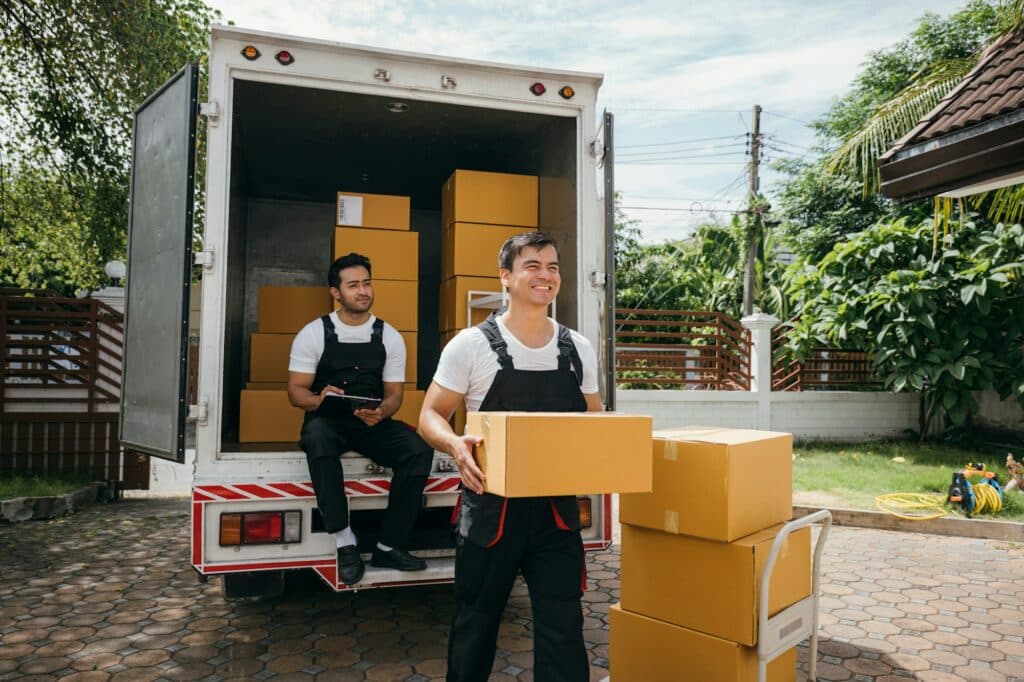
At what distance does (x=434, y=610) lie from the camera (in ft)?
13.8

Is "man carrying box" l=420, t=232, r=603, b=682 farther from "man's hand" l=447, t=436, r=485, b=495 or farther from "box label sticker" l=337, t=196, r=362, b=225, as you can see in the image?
"box label sticker" l=337, t=196, r=362, b=225

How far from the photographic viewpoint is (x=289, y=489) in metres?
3.36

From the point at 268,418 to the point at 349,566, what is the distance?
4.29 ft

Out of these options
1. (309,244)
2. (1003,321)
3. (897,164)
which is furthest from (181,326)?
(1003,321)

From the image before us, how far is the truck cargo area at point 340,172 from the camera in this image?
13.8 ft

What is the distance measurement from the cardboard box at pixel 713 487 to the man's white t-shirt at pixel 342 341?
1.72 metres

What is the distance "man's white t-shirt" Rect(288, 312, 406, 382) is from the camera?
3.87 meters

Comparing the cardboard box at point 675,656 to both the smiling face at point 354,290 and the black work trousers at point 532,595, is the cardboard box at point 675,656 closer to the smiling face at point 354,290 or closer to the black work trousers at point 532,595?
the black work trousers at point 532,595

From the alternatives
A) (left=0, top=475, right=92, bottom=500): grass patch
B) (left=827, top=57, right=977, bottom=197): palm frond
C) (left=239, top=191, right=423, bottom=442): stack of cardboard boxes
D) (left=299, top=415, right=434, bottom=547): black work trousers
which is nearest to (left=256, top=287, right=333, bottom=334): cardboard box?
(left=239, top=191, right=423, bottom=442): stack of cardboard boxes

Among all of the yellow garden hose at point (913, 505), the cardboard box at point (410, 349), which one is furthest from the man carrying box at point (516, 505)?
the yellow garden hose at point (913, 505)

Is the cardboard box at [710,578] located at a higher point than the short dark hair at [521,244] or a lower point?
lower

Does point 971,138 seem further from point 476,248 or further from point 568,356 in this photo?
point 568,356

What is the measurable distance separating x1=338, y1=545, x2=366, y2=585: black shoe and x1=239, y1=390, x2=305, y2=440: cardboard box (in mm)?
1110

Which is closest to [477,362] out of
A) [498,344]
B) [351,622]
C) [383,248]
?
[498,344]
